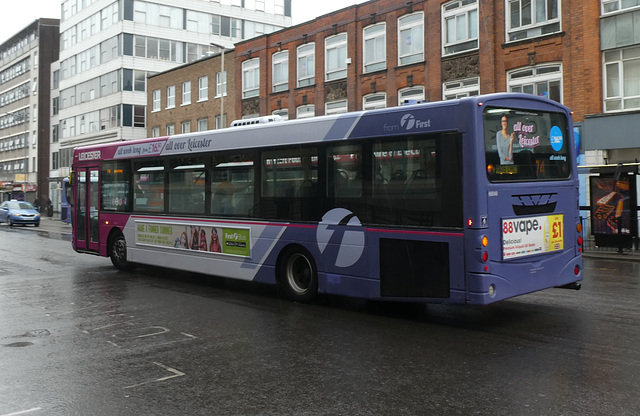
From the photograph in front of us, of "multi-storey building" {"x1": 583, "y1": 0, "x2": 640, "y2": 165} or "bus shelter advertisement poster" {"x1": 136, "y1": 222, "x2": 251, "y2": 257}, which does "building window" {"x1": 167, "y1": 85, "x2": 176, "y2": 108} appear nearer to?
"multi-storey building" {"x1": 583, "y1": 0, "x2": 640, "y2": 165}

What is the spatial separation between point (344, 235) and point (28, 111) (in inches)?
2945

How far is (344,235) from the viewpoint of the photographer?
28.7 ft

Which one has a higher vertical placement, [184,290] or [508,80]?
[508,80]

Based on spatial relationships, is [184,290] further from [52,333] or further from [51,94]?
[51,94]

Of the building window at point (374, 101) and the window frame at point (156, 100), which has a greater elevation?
the window frame at point (156, 100)

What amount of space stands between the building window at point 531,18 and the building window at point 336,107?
9438 mm

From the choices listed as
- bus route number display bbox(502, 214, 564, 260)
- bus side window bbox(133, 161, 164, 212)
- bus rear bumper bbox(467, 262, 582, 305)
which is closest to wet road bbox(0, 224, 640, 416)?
bus rear bumper bbox(467, 262, 582, 305)

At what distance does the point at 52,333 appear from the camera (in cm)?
752

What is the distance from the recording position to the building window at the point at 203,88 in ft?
133

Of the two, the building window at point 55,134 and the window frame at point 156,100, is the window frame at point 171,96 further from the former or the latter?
the building window at point 55,134

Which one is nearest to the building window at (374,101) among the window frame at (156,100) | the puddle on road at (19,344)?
the window frame at (156,100)

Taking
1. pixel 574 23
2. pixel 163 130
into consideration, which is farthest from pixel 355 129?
pixel 163 130

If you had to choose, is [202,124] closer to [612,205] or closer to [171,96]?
[171,96]

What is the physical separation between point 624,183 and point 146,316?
15030 mm
